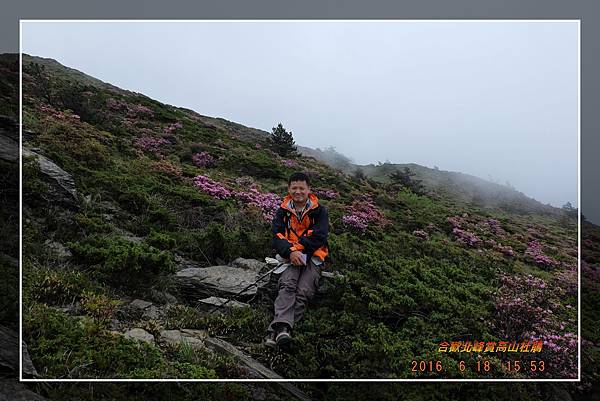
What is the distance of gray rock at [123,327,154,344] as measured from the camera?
4410 mm

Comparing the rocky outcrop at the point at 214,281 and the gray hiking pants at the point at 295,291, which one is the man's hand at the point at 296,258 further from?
the rocky outcrop at the point at 214,281

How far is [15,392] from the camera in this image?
403cm

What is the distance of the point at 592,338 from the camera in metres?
5.38

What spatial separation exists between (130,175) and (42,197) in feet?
3.90

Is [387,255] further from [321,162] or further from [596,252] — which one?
[596,252]

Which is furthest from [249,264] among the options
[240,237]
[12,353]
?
[12,353]

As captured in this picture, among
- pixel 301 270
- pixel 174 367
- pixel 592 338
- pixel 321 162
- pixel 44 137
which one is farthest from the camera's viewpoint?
Answer: pixel 321 162

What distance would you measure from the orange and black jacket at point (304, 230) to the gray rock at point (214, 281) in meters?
0.68

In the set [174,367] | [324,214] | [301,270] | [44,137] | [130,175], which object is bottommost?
[174,367]

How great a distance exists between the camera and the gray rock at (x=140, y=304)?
4805 mm

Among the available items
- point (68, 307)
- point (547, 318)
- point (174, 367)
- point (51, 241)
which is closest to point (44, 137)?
point (51, 241)

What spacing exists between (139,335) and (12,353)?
137 centimetres

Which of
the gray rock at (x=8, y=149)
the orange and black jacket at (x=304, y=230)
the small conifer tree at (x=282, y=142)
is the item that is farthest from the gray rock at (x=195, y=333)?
the gray rock at (x=8, y=149)

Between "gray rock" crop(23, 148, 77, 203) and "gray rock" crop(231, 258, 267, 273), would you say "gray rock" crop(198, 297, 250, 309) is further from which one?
"gray rock" crop(23, 148, 77, 203)
